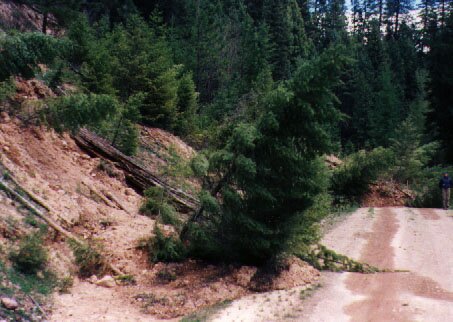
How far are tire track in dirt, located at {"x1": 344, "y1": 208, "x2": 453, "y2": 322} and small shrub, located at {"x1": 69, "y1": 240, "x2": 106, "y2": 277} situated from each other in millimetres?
5439

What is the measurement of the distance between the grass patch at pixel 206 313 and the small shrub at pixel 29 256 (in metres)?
3.08

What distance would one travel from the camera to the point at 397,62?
6756cm

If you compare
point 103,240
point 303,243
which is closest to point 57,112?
point 103,240

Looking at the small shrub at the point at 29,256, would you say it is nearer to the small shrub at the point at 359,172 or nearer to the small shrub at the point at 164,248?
the small shrub at the point at 164,248

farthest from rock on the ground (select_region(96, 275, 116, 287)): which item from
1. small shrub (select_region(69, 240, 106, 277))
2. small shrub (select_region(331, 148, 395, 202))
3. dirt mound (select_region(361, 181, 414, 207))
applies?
dirt mound (select_region(361, 181, 414, 207))

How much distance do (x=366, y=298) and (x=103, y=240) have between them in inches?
248

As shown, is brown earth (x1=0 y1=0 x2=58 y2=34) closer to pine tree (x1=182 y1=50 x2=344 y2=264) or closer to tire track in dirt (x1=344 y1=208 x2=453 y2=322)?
pine tree (x1=182 y1=50 x2=344 y2=264)

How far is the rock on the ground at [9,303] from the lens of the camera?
714 centimetres

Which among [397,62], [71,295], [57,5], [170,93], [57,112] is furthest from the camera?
[397,62]

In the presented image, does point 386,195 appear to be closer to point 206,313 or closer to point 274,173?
point 274,173

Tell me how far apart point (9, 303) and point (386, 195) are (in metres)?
23.9

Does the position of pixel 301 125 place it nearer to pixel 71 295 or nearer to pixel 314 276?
pixel 314 276

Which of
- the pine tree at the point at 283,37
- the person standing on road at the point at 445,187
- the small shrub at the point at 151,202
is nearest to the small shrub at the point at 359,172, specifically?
the person standing on road at the point at 445,187

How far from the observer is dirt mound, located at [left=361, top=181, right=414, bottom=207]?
87.1 feet
